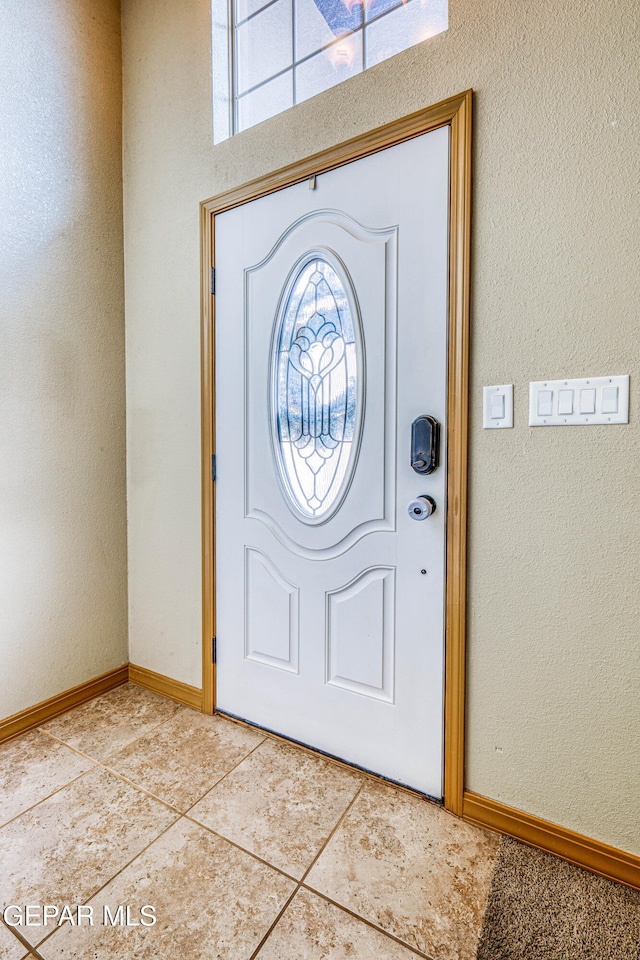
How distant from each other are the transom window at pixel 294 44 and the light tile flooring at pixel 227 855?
2.39 m

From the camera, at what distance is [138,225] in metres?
2.19

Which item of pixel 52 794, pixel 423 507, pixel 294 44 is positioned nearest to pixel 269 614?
pixel 423 507

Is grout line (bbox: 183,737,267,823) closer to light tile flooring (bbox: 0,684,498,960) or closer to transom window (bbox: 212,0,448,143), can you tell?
light tile flooring (bbox: 0,684,498,960)

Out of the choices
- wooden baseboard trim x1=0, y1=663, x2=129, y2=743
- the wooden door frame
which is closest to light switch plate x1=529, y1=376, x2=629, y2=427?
the wooden door frame

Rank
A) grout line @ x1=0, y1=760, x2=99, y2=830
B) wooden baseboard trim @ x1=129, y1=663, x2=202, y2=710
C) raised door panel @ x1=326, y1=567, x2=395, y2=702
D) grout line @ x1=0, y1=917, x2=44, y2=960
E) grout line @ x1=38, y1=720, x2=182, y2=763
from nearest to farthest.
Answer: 1. grout line @ x1=0, y1=917, x2=44, y2=960
2. grout line @ x1=0, y1=760, x2=99, y2=830
3. raised door panel @ x1=326, y1=567, x2=395, y2=702
4. grout line @ x1=38, y1=720, x2=182, y2=763
5. wooden baseboard trim @ x1=129, y1=663, x2=202, y2=710

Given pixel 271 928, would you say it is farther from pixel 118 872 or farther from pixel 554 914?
pixel 554 914

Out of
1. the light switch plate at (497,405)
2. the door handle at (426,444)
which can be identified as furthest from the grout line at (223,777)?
the light switch plate at (497,405)

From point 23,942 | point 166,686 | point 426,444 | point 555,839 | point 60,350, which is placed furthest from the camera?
point 166,686

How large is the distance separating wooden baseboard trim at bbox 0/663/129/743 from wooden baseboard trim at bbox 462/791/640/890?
5.35 ft

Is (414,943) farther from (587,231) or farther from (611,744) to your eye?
(587,231)

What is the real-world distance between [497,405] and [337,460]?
56 centimetres

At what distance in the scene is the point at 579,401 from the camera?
4.12 ft

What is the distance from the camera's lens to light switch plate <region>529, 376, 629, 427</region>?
1.21 meters

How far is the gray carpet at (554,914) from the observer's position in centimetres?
108
